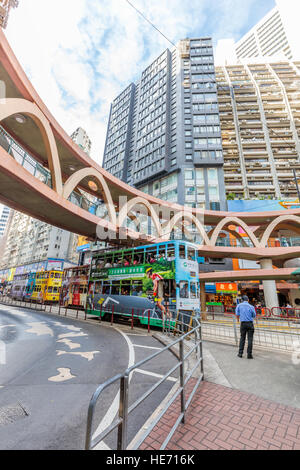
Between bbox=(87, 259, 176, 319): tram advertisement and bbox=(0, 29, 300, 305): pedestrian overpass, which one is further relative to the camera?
bbox=(0, 29, 300, 305): pedestrian overpass

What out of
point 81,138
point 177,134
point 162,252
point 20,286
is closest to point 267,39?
point 177,134

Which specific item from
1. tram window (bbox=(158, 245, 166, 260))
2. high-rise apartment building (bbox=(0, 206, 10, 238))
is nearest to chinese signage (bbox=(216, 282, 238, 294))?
tram window (bbox=(158, 245, 166, 260))

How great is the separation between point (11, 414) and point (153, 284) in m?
8.42

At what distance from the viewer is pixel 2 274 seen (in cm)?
6769

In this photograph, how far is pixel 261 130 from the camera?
57750 mm

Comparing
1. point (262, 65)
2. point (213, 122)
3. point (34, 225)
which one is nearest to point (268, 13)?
point (262, 65)

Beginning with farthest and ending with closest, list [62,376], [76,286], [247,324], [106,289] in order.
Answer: [76,286] < [106,289] < [247,324] < [62,376]

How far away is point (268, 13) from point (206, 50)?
96.6 metres

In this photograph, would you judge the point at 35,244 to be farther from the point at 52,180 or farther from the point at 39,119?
the point at 39,119

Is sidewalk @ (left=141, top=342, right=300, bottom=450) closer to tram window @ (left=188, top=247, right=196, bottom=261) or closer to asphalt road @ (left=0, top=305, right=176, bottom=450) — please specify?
asphalt road @ (left=0, top=305, right=176, bottom=450)

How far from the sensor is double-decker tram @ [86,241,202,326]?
34.1 feet

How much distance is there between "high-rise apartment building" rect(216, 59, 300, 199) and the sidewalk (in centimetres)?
5054
